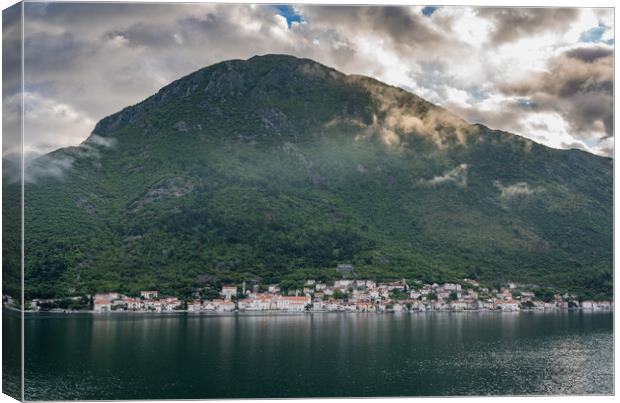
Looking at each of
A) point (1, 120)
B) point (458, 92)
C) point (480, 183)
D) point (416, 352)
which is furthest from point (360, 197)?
point (1, 120)

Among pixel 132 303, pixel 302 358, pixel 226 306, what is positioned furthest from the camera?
pixel 226 306

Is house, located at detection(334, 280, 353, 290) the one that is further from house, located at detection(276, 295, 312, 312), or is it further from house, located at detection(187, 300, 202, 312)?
house, located at detection(187, 300, 202, 312)

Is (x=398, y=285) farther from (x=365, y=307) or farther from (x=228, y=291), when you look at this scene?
(x=228, y=291)

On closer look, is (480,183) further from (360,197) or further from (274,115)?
(274,115)

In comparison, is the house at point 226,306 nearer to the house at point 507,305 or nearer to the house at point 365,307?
the house at point 365,307

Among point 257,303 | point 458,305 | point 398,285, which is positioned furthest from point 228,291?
point 458,305

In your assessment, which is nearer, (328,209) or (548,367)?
(548,367)
